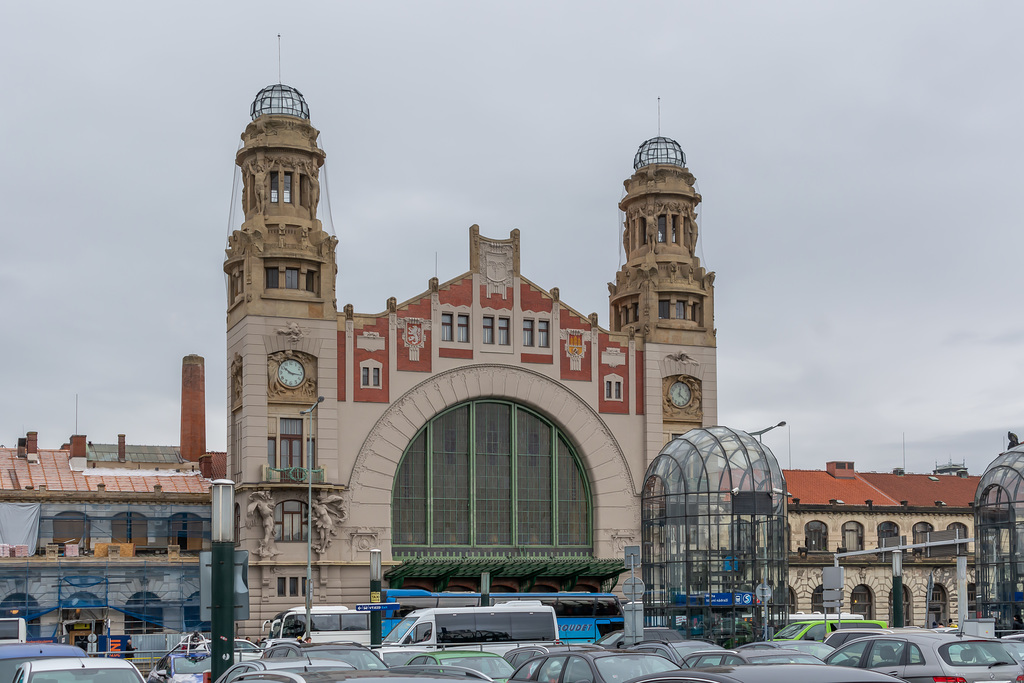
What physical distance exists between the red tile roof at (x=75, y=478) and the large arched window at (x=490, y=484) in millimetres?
11829

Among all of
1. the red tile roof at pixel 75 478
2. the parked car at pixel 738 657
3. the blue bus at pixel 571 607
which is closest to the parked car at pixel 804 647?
the parked car at pixel 738 657

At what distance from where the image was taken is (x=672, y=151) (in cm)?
7538

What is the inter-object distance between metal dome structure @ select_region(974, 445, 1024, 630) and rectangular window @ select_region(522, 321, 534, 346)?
24628 mm

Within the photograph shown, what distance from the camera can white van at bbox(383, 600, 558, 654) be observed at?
42.2 metres

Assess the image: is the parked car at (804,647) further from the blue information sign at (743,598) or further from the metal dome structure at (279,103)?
the metal dome structure at (279,103)

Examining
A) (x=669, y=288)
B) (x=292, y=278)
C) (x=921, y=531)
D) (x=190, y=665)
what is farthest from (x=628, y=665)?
(x=921, y=531)

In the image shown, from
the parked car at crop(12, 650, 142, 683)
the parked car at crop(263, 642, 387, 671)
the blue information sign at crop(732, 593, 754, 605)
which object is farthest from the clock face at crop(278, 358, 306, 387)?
the parked car at crop(12, 650, 142, 683)

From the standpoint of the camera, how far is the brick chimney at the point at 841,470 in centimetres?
8644

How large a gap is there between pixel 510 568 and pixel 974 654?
143ft

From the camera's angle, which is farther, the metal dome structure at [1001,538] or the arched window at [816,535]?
the arched window at [816,535]

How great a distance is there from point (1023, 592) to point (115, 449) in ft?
199

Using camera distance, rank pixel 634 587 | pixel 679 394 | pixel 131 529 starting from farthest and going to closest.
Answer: pixel 679 394
pixel 131 529
pixel 634 587

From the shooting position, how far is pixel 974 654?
73.9 ft

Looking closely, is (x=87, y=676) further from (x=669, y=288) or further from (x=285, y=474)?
(x=669, y=288)
